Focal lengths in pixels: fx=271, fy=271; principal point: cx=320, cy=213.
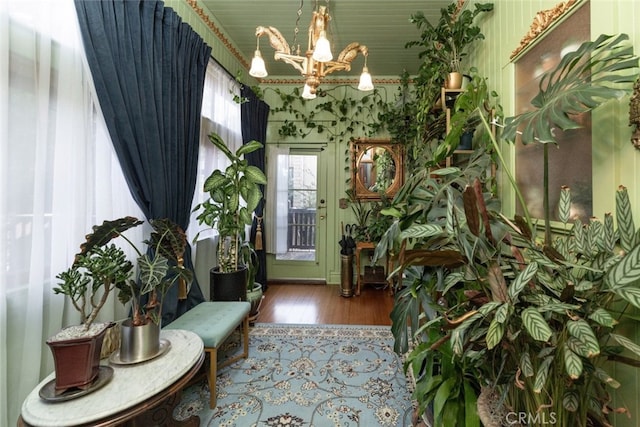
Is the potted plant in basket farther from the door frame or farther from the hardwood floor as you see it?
the door frame

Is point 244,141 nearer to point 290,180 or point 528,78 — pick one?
point 290,180

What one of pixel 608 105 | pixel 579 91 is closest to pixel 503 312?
pixel 579 91

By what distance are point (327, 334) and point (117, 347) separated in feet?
5.51

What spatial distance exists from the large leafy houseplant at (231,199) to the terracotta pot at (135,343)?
3.92 feet

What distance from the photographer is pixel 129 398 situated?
99 cm

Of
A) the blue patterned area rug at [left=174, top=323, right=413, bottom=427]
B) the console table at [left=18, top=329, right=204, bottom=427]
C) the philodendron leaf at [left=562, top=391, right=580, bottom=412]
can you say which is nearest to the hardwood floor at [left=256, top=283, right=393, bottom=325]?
the blue patterned area rug at [left=174, top=323, right=413, bottom=427]

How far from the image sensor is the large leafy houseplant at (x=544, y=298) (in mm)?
750

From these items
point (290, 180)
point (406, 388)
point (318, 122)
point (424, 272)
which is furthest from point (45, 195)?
point (318, 122)

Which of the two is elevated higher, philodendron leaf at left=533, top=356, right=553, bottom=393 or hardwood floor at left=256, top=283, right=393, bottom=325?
philodendron leaf at left=533, top=356, right=553, bottom=393

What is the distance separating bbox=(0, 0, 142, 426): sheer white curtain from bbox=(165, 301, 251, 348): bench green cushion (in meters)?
0.60

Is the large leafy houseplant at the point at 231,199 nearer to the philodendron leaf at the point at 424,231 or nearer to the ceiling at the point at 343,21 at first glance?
the ceiling at the point at 343,21

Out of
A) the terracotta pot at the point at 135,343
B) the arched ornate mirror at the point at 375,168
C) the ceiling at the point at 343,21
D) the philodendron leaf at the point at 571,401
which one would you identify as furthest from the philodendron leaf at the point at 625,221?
the arched ornate mirror at the point at 375,168

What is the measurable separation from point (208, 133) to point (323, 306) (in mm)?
2309

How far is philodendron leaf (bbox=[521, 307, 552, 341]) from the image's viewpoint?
69 cm
